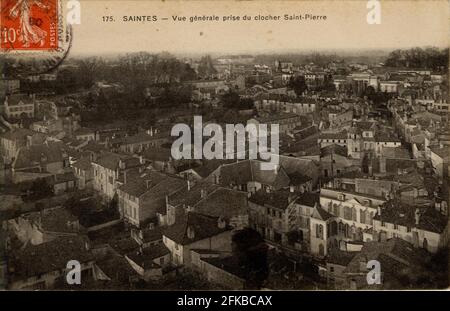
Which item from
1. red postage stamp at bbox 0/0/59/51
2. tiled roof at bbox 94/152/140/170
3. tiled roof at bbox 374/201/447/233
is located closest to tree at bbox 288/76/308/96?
tiled roof at bbox 374/201/447/233

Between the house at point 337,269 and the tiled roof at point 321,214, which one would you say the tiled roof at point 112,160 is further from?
the house at point 337,269

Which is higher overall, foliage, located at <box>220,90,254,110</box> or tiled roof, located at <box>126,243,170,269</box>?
foliage, located at <box>220,90,254,110</box>

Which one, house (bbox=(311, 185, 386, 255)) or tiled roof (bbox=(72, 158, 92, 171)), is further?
tiled roof (bbox=(72, 158, 92, 171))

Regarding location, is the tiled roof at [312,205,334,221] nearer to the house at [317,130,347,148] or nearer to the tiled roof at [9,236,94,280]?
the house at [317,130,347,148]

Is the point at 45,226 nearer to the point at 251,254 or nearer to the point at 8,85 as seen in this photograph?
the point at 8,85

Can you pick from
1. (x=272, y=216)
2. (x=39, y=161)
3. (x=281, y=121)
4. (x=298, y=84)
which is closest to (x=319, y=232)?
(x=272, y=216)

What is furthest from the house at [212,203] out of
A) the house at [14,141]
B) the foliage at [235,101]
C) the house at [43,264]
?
the house at [14,141]
